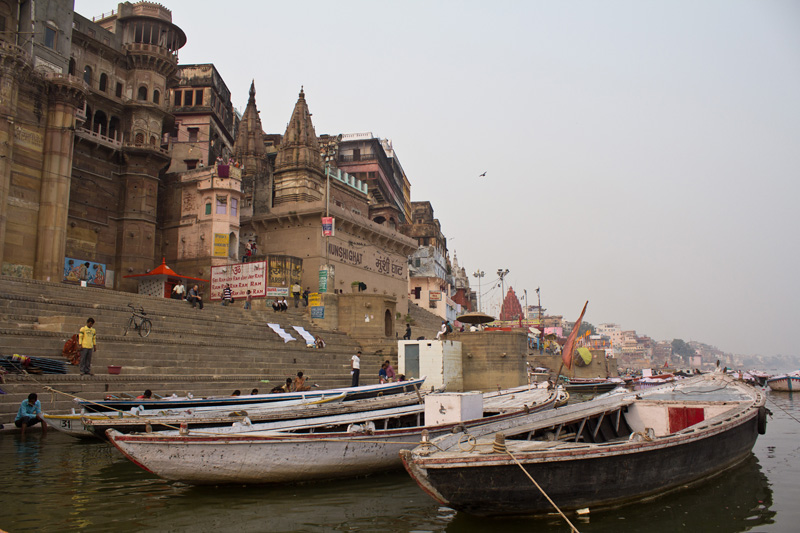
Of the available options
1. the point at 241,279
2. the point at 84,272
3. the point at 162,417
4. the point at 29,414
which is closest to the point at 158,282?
the point at 84,272

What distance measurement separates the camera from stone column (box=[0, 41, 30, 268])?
2323 cm

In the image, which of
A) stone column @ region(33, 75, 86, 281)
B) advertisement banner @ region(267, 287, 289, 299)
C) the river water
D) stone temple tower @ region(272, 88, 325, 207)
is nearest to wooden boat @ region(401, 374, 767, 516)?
the river water

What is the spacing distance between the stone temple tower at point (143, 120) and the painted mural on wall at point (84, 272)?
1048mm

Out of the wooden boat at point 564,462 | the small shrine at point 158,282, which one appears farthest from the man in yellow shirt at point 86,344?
the small shrine at point 158,282

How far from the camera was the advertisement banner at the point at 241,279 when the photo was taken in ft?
94.0

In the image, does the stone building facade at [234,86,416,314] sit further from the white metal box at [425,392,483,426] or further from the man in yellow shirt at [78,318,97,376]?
the white metal box at [425,392,483,426]

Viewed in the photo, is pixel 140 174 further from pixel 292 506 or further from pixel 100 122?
pixel 292 506

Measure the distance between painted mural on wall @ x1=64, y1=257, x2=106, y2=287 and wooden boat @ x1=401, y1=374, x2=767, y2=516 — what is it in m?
26.0

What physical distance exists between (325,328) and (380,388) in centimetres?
1313

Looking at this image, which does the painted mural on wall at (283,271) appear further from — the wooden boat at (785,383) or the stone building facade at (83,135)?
the wooden boat at (785,383)

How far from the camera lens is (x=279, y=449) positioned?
796 cm

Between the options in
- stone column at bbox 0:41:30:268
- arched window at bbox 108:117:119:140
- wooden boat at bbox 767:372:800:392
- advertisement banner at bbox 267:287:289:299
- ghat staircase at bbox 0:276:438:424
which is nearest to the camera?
ghat staircase at bbox 0:276:438:424

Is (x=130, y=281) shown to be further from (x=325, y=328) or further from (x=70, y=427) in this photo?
(x=70, y=427)

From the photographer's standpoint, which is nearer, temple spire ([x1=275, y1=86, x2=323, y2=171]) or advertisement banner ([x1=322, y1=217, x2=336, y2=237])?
advertisement banner ([x1=322, y1=217, x2=336, y2=237])
